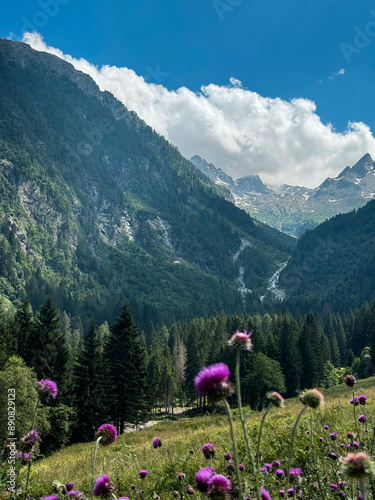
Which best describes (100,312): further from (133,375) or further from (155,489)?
(155,489)

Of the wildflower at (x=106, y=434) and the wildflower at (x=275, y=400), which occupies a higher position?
the wildflower at (x=275, y=400)

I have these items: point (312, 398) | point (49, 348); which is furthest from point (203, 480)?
point (49, 348)

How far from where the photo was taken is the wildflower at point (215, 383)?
212cm

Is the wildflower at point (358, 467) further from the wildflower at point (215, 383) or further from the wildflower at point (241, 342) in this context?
the wildflower at point (241, 342)

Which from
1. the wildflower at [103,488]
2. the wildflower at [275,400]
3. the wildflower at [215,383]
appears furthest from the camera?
the wildflower at [103,488]

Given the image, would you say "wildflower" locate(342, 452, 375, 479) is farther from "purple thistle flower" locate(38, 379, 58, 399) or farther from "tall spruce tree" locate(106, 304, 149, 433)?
"tall spruce tree" locate(106, 304, 149, 433)

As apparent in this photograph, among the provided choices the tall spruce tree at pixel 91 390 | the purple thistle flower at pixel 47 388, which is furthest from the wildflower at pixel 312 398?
the tall spruce tree at pixel 91 390

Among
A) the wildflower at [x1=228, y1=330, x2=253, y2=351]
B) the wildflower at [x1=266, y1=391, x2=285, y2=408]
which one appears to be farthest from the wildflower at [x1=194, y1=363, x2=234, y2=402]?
the wildflower at [x1=266, y1=391, x2=285, y2=408]

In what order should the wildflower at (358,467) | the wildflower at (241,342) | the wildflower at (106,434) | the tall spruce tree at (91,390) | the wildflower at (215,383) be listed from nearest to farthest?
the wildflower at (358,467) < the wildflower at (215,383) < the wildflower at (241,342) < the wildflower at (106,434) < the tall spruce tree at (91,390)

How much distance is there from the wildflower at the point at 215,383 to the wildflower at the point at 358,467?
0.76m

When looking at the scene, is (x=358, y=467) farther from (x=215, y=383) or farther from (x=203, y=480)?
(x=203, y=480)

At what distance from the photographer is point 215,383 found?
2197 mm

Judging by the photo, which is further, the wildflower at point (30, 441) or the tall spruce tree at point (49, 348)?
the tall spruce tree at point (49, 348)

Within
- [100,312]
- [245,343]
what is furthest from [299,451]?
[100,312]
